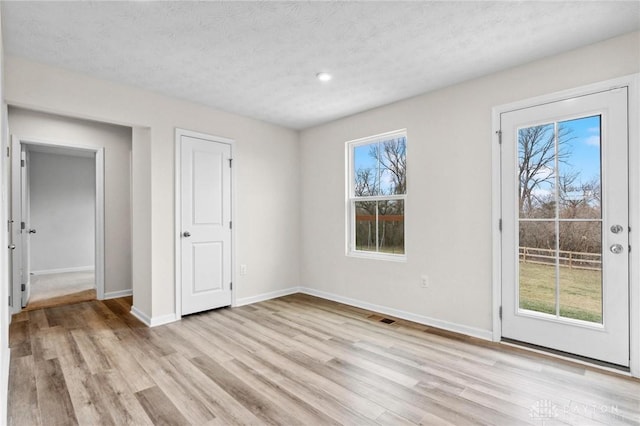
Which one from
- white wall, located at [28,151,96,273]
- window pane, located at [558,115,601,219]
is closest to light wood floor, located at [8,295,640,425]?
window pane, located at [558,115,601,219]

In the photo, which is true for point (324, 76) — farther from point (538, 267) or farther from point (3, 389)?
point (3, 389)

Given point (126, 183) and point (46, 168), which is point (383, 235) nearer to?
point (126, 183)

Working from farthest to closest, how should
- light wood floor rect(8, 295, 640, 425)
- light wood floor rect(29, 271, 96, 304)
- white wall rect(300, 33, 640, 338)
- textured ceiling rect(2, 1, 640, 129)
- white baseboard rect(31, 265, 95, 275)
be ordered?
1. white baseboard rect(31, 265, 95, 275)
2. light wood floor rect(29, 271, 96, 304)
3. white wall rect(300, 33, 640, 338)
4. textured ceiling rect(2, 1, 640, 129)
5. light wood floor rect(8, 295, 640, 425)

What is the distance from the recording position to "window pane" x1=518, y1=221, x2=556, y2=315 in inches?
106

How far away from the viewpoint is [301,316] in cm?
375

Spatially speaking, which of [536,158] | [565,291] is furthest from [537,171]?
[565,291]

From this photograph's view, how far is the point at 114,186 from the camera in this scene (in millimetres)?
4777

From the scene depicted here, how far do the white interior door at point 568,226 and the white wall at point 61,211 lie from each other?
716cm

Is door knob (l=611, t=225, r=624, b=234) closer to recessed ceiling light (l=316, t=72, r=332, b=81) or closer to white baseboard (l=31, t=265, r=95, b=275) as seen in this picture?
recessed ceiling light (l=316, t=72, r=332, b=81)

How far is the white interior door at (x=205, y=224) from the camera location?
375 cm

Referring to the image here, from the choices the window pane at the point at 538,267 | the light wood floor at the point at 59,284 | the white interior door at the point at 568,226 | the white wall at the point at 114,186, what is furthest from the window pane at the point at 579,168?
the light wood floor at the point at 59,284

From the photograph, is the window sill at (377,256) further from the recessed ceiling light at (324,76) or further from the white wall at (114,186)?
the white wall at (114,186)

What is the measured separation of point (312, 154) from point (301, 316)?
Answer: 7.52 feet

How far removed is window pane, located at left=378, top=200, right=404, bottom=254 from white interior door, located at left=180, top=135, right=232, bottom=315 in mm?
1912
